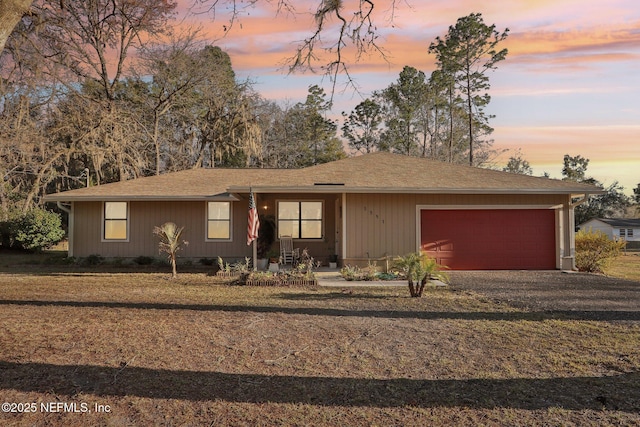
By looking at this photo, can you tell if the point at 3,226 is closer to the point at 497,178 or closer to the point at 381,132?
the point at 497,178

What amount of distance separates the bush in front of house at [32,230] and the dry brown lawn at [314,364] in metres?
12.9

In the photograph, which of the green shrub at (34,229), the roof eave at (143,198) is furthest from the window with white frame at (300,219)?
the green shrub at (34,229)

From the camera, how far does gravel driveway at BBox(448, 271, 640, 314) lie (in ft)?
28.7

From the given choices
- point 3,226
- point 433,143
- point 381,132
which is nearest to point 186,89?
point 3,226

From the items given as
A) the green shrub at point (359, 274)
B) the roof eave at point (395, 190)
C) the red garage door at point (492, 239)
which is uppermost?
the roof eave at point (395, 190)

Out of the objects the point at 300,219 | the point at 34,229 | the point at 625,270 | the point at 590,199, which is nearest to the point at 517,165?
the point at 590,199

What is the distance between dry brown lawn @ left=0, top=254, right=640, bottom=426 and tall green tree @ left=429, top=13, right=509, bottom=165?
2610 centimetres

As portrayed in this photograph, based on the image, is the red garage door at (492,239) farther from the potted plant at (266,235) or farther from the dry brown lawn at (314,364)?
the dry brown lawn at (314,364)

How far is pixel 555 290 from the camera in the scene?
10.7 metres

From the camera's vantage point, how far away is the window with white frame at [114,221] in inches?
653

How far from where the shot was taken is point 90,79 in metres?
24.5

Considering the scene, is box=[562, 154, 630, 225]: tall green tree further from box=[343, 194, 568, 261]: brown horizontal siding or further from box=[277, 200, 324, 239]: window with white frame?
box=[277, 200, 324, 239]: window with white frame

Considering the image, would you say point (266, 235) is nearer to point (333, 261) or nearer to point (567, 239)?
point (333, 261)

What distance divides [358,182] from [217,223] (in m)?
5.46
